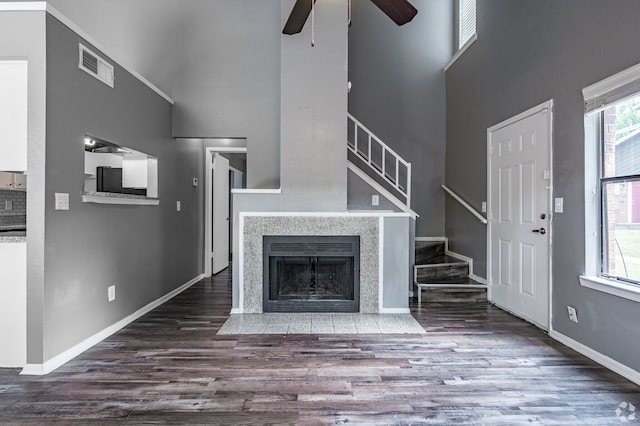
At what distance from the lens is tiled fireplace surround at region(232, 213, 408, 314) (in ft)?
12.9

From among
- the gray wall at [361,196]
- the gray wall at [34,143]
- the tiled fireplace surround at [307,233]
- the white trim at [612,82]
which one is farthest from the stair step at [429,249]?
the gray wall at [34,143]

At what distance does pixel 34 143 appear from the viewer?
2.50 meters

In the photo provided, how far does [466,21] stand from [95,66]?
16.2 feet

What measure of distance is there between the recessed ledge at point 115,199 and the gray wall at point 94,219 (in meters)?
0.05

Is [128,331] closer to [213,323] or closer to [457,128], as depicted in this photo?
[213,323]

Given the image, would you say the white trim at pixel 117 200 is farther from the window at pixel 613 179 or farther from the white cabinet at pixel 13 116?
the window at pixel 613 179

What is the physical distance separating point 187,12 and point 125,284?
11.6ft

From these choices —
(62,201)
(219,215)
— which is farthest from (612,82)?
(219,215)

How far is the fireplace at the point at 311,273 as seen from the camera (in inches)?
155

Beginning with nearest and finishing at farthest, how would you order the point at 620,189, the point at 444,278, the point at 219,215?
1. the point at 620,189
2. the point at 444,278
3. the point at 219,215

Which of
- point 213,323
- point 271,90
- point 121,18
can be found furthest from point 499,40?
point 121,18

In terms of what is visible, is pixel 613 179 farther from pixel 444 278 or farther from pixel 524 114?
pixel 444 278

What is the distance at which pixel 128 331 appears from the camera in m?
3.34

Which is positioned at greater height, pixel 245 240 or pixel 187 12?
pixel 187 12
